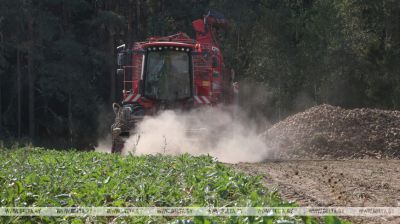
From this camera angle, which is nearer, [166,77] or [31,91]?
[166,77]

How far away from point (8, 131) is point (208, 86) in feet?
76.7

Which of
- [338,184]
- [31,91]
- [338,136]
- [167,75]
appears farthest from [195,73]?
[31,91]

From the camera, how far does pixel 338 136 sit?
19.4 metres

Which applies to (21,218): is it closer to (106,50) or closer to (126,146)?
(126,146)

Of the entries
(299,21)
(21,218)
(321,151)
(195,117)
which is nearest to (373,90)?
(299,21)

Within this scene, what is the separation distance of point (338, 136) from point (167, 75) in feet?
17.6

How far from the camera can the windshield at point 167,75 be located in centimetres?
1841

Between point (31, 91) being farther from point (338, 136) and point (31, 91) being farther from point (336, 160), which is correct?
point (336, 160)

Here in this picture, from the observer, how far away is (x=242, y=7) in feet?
148

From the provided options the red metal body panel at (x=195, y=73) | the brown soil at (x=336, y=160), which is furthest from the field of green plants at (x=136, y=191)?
the red metal body panel at (x=195, y=73)

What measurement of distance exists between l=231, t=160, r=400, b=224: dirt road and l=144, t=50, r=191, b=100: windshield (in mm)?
5314

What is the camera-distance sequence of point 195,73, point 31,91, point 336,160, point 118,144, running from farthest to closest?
1. point 31,91
2. point 195,73
3. point 118,144
4. point 336,160

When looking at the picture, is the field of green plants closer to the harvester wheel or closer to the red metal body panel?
the harvester wheel

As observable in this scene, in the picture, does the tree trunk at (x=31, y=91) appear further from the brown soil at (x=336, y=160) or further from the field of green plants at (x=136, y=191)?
the field of green plants at (x=136, y=191)
